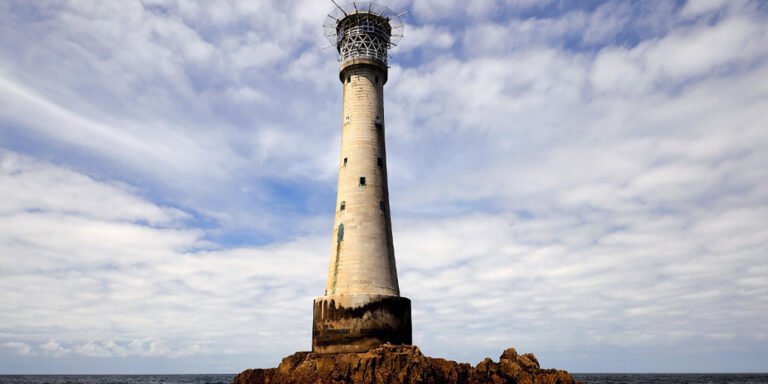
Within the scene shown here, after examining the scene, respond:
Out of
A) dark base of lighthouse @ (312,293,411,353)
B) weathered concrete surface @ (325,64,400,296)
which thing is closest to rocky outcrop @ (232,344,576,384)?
dark base of lighthouse @ (312,293,411,353)

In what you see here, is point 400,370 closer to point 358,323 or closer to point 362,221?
point 358,323

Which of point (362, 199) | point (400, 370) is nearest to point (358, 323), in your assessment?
point (400, 370)

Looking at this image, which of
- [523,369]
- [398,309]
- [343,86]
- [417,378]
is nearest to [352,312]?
[398,309]

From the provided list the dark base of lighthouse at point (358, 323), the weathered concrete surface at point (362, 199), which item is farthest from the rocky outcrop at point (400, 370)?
the weathered concrete surface at point (362, 199)

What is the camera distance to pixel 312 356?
3547 centimetres

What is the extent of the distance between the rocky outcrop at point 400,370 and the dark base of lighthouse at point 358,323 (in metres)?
1.16

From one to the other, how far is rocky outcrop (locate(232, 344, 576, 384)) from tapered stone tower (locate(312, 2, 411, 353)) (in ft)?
6.25

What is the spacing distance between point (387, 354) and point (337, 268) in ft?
24.6

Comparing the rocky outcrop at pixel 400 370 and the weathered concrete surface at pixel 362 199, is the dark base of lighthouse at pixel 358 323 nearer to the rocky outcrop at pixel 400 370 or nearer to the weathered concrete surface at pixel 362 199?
the weathered concrete surface at pixel 362 199

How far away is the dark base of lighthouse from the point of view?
3525 centimetres

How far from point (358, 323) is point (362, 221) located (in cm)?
676

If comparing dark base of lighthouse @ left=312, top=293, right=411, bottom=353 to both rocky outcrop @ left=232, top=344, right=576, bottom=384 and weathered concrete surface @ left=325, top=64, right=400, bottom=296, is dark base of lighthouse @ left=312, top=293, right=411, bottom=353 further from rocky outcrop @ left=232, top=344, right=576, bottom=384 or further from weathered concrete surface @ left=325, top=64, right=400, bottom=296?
rocky outcrop @ left=232, top=344, right=576, bottom=384

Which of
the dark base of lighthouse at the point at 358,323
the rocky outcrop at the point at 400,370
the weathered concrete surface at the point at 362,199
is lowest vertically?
the rocky outcrop at the point at 400,370

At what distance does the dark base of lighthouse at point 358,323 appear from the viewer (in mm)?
35250
